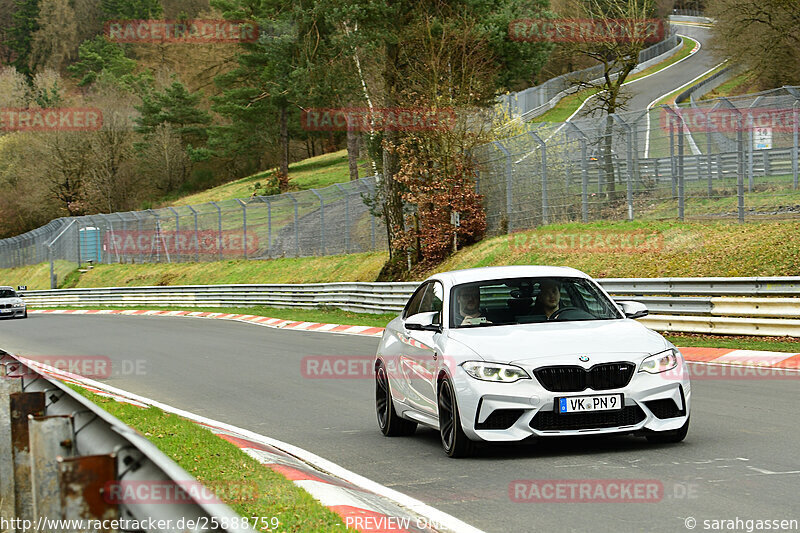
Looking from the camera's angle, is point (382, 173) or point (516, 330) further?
point (382, 173)

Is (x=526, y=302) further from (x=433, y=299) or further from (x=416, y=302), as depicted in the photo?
(x=416, y=302)

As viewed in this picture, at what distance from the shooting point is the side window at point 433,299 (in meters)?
9.81

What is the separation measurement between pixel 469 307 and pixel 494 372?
126 centimetres

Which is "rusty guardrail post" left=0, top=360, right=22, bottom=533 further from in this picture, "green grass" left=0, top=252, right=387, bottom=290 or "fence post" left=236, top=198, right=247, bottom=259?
"fence post" left=236, top=198, right=247, bottom=259

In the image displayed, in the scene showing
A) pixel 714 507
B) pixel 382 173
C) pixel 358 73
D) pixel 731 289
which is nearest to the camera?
pixel 714 507

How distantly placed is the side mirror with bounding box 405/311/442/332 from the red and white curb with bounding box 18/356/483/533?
4.53ft

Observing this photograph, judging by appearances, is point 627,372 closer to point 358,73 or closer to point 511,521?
point 511,521

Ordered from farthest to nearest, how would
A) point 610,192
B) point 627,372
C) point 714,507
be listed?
point 610,192
point 627,372
point 714,507

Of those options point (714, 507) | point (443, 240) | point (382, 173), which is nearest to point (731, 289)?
point (714, 507)

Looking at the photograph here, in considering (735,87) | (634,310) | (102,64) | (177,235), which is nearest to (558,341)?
(634,310)

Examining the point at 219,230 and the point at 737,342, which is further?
the point at 219,230

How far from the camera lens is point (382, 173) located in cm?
3625

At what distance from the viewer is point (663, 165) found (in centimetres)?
2575

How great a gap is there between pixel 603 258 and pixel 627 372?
17.9m
